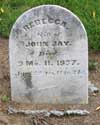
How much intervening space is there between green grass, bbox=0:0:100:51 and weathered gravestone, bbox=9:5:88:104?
4.89ft

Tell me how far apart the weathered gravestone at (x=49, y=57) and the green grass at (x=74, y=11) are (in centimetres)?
149

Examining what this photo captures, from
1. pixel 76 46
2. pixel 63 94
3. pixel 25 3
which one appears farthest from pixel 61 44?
pixel 25 3

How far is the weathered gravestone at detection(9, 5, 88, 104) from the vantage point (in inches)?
225

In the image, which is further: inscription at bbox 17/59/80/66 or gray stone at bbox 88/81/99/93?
gray stone at bbox 88/81/99/93

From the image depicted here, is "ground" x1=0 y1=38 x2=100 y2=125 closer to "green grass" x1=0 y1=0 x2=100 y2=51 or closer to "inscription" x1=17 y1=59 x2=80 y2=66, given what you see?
"inscription" x1=17 y1=59 x2=80 y2=66

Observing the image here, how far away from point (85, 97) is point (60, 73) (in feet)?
1.19

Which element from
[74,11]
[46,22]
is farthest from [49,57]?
[74,11]

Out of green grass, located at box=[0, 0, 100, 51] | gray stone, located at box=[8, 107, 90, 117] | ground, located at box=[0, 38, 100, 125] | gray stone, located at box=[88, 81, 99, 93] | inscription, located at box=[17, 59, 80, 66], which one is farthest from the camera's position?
green grass, located at box=[0, 0, 100, 51]

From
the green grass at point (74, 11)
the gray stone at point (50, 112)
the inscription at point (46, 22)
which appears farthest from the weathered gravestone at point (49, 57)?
the green grass at point (74, 11)

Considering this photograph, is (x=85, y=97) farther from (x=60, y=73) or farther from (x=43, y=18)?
(x=43, y=18)

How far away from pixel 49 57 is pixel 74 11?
2.54 metres

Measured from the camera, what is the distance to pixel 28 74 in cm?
589

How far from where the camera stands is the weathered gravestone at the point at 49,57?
5703 millimetres

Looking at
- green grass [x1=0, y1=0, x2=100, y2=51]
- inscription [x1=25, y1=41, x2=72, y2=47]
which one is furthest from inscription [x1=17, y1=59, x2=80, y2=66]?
green grass [x1=0, y1=0, x2=100, y2=51]
